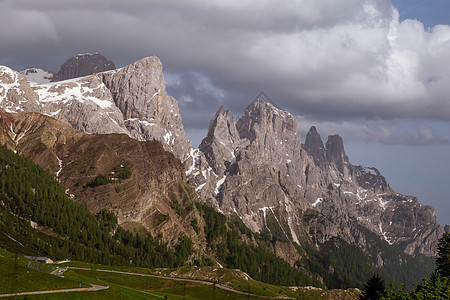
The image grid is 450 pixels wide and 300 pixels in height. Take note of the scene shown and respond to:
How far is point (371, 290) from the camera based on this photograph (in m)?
145

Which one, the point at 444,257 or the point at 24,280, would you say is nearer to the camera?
the point at 24,280

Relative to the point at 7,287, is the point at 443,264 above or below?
above

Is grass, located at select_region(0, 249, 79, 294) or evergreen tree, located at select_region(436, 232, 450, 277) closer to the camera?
grass, located at select_region(0, 249, 79, 294)

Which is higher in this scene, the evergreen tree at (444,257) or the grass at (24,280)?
the evergreen tree at (444,257)

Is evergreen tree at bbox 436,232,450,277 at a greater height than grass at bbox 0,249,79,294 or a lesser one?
greater

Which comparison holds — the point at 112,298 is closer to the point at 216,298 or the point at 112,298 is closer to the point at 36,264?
the point at 36,264

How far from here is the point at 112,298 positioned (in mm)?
132125

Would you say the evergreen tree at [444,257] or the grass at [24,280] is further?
the evergreen tree at [444,257]

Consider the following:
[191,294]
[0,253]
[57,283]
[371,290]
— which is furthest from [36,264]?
[371,290]

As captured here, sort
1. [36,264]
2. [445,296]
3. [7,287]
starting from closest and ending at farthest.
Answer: [445,296], [7,287], [36,264]

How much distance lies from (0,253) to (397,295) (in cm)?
11866

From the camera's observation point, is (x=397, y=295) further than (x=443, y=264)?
No

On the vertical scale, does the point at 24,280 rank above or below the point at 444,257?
below

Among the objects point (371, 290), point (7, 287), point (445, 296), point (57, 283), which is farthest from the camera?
point (371, 290)
